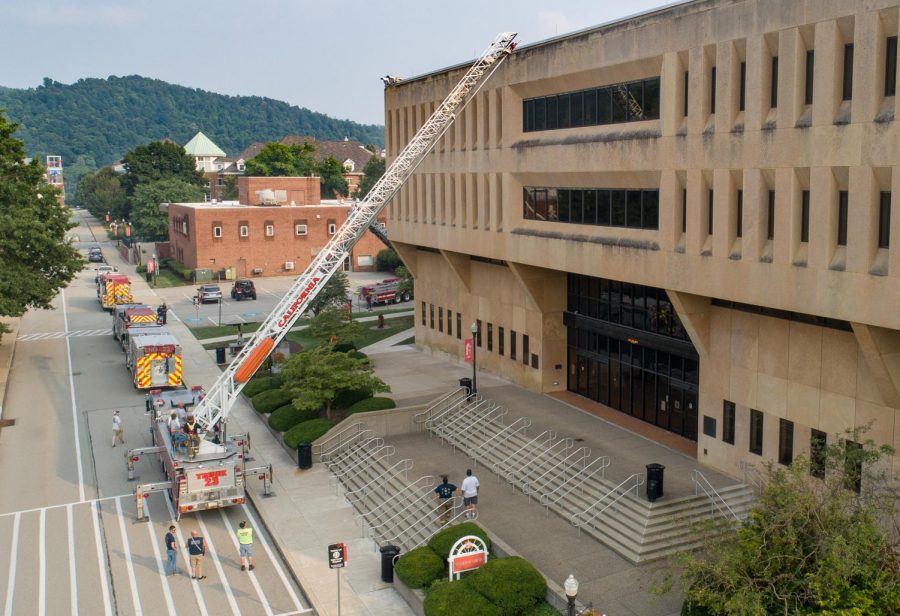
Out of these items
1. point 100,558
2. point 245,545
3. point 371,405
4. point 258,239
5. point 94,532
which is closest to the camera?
point 245,545

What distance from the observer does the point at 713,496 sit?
2508 cm

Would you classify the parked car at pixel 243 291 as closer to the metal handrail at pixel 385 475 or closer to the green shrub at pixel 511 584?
the metal handrail at pixel 385 475

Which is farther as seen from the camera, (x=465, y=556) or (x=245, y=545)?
(x=245, y=545)

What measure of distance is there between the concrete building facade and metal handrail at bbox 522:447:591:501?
12.3ft

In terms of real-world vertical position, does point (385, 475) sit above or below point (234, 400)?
below

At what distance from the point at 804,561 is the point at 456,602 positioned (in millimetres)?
7192

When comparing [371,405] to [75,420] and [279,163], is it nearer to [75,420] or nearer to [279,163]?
[75,420]

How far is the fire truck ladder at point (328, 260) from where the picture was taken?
91.9 feet

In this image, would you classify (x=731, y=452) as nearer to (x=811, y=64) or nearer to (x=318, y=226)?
(x=811, y=64)

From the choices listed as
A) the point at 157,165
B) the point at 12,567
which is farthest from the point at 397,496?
the point at 157,165

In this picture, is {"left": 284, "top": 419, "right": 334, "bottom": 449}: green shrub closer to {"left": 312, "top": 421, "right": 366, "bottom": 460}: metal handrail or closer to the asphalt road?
{"left": 312, "top": 421, "right": 366, "bottom": 460}: metal handrail

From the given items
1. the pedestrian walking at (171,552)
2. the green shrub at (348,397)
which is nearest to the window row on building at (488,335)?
the green shrub at (348,397)

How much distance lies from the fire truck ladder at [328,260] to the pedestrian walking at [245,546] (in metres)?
4.20

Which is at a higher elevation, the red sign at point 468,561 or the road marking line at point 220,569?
the red sign at point 468,561
